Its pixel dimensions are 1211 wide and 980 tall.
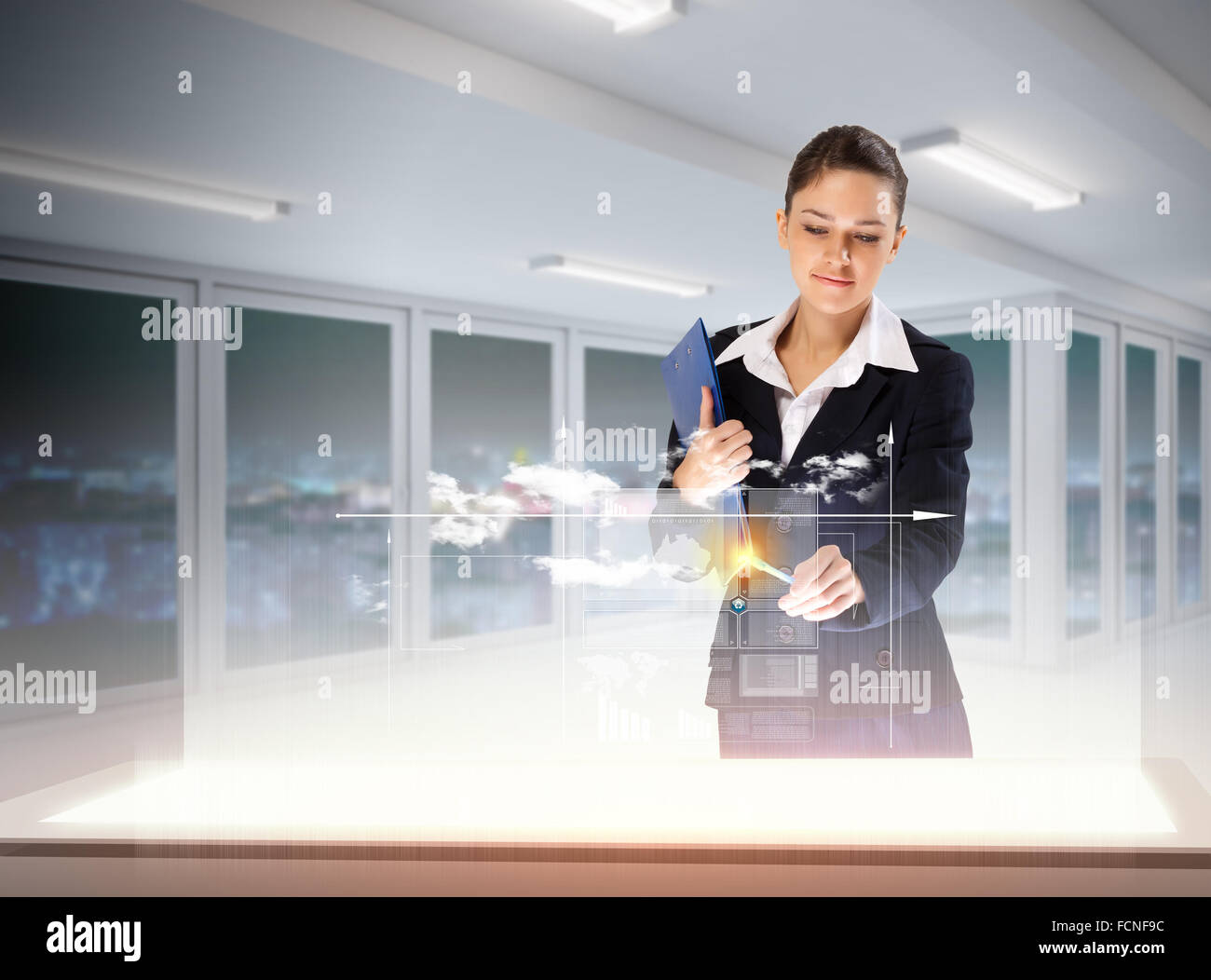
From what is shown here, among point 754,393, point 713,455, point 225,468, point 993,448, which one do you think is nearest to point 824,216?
point 754,393

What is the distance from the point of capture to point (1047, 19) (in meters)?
2.00

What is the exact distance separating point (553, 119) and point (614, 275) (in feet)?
2.27

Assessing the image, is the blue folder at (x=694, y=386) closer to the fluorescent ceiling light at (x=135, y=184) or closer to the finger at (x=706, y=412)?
the finger at (x=706, y=412)

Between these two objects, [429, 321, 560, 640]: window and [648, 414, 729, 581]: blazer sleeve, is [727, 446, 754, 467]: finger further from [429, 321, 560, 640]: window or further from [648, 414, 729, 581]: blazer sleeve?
[429, 321, 560, 640]: window

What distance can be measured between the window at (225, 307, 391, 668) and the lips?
755 millimetres

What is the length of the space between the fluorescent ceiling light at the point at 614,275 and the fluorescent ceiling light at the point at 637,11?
77 centimetres

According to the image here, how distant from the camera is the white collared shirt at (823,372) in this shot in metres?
1.31

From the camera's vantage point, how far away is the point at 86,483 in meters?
3.46

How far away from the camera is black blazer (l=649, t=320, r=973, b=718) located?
1258 mm

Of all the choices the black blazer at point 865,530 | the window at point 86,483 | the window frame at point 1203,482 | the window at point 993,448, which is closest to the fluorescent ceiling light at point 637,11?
the black blazer at point 865,530

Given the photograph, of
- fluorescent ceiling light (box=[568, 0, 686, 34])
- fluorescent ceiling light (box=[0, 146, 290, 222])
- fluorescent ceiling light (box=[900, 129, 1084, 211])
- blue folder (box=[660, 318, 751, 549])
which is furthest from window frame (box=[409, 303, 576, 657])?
fluorescent ceiling light (box=[900, 129, 1084, 211])
